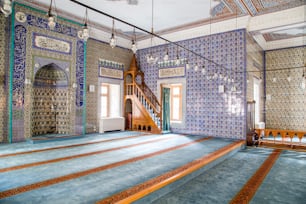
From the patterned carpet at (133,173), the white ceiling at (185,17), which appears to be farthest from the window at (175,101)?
the patterned carpet at (133,173)

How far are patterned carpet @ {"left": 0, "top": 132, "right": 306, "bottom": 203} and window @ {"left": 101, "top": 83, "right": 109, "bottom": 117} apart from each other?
10.8 ft

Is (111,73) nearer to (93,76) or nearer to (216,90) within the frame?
(93,76)

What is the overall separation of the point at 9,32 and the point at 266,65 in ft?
31.3

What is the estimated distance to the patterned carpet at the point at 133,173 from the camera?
8.61 feet

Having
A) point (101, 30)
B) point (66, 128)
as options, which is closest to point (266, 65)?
point (101, 30)

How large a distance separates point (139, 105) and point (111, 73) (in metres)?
1.72

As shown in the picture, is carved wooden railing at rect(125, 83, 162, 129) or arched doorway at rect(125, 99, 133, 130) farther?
arched doorway at rect(125, 99, 133, 130)

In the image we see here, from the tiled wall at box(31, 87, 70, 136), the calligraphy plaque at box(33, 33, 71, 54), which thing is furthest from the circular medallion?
the tiled wall at box(31, 87, 70, 136)

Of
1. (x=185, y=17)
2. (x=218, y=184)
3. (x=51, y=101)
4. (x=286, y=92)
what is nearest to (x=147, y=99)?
(x=185, y=17)

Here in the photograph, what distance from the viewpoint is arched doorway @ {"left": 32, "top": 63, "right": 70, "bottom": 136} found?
6824 millimetres

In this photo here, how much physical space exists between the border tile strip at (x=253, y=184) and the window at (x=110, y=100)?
592cm

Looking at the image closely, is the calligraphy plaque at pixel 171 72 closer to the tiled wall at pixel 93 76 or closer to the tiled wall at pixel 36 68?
the tiled wall at pixel 93 76

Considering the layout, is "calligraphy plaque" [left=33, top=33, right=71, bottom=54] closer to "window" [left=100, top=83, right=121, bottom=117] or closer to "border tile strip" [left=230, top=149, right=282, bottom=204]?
"window" [left=100, top=83, right=121, bottom=117]

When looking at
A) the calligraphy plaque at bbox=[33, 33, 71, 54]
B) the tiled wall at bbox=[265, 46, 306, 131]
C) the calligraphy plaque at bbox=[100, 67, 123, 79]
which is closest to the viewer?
the calligraphy plaque at bbox=[33, 33, 71, 54]
